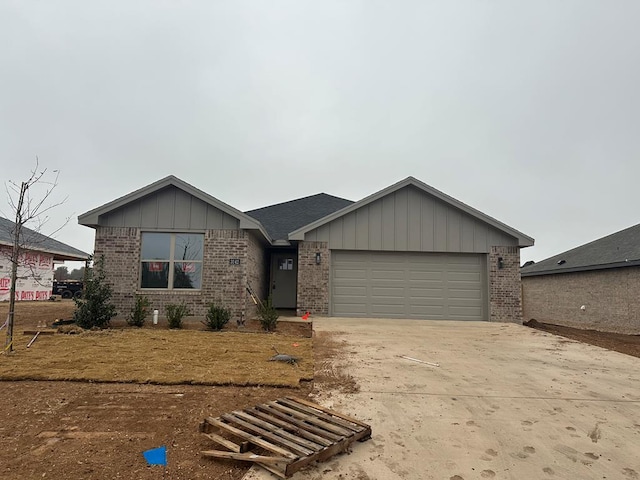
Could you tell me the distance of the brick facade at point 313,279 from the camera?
11.9 meters

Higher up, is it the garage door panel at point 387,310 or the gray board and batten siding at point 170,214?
the gray board and batten siding at point 170,214

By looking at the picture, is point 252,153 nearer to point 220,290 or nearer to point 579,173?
point 220,290

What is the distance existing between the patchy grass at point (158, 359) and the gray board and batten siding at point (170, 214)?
134 inches

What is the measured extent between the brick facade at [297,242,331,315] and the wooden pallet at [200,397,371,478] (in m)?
8.24

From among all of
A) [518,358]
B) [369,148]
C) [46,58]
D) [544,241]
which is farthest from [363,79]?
[544,241]

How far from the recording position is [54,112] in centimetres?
1340

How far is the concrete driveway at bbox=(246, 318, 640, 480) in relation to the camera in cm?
269

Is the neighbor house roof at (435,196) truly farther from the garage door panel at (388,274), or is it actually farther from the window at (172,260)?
the window at (172,260)

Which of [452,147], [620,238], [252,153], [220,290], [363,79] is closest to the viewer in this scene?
[220,290]

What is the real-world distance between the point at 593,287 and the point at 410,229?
790cm

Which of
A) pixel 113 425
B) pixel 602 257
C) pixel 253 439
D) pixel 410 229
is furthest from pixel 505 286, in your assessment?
pixel 113 425

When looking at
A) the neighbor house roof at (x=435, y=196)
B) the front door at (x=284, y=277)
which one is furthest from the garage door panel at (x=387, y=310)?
the front door at (x=284, y=277)

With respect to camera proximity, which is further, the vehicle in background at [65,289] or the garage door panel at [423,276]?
the vehicle in background at [65,289]

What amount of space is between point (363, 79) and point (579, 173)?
39.8ft
